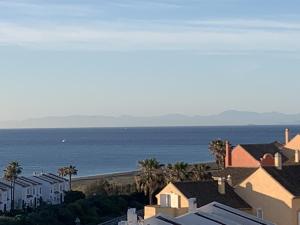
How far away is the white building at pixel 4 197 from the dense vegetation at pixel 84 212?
11305mm

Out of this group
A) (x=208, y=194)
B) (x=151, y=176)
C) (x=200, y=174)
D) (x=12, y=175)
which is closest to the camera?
(x=208, y=194)

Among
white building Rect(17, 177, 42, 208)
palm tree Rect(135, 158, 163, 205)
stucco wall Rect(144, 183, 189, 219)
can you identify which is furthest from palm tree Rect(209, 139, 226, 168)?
stucco wall Rect(144, 183, 189, 219)

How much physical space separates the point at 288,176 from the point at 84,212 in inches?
1182

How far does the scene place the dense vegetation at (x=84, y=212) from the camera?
59969mm

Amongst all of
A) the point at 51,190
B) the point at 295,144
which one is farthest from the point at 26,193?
the point at 295,144

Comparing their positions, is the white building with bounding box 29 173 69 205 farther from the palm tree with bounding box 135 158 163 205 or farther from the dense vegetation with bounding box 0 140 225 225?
the palm tree with bounding box 135 158 163 205

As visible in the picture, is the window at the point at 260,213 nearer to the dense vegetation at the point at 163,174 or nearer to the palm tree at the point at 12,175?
the dense vegetation at the point at 163,174

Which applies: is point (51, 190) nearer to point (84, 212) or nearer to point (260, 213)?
point (84, 212)

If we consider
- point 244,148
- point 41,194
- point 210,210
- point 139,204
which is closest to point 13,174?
point 41,194

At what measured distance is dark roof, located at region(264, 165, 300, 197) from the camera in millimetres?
37156

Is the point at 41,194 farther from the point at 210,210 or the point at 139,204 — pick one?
the point at 210,210

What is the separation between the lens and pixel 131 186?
8438cm

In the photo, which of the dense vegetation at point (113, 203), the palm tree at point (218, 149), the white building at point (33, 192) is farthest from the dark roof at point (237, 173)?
the white building at point (33, 192)

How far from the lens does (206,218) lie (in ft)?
87.4
